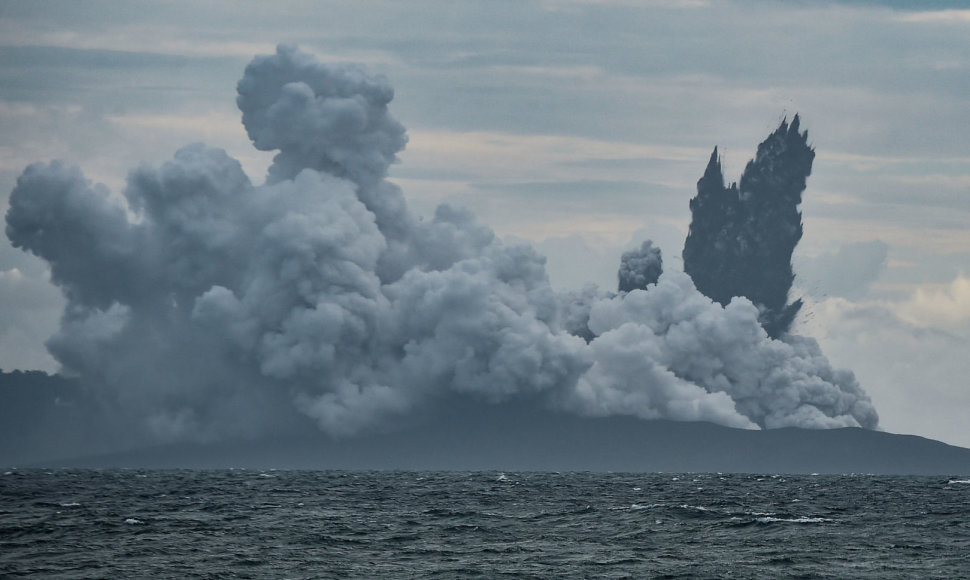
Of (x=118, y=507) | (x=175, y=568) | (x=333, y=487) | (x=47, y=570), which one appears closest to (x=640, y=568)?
(x=175, y=568)

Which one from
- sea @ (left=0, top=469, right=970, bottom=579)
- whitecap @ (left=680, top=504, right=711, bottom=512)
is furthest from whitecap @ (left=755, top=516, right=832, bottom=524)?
whitecap @ (left=680, top=504, right=711, bottom=512)

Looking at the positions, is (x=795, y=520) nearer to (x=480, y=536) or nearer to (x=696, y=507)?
(x=696, y=507)

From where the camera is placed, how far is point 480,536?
101562mm

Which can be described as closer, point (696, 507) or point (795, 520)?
point (795, 520)

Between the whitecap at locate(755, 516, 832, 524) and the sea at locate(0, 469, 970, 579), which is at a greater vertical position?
the whitecap at locate(755, 516, 832, 524)

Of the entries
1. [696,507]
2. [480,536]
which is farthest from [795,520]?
[480,536]

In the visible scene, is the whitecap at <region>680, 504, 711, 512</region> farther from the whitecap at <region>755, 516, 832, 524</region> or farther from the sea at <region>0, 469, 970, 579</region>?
the whitecap at <region>755, 516, 832, 524</region>

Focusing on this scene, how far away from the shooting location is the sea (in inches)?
3231

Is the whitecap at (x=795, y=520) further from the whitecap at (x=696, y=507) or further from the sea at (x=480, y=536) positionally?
the whitecap at (x=696, y=507)

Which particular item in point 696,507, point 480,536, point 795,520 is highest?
point 696,507

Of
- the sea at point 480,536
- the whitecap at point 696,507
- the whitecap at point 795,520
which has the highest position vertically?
the whitecap at point 696,507

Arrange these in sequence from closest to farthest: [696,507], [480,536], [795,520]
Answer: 1. [480,536]
2. [795,520]
3. [696,507]

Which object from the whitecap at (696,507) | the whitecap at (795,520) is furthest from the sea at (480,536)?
the whitecap at (696,507)

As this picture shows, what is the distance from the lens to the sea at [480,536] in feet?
269
